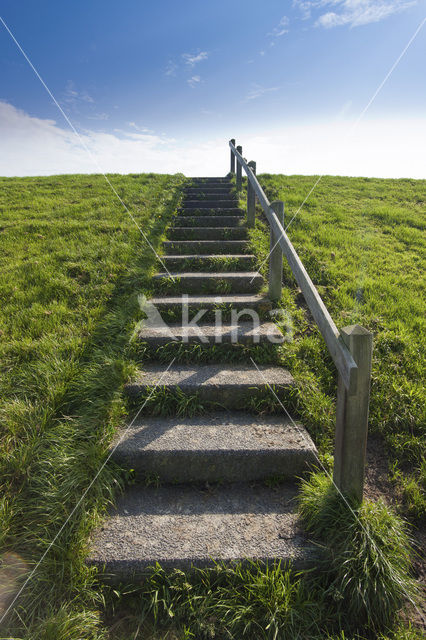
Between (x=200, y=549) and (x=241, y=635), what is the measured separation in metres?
0.44

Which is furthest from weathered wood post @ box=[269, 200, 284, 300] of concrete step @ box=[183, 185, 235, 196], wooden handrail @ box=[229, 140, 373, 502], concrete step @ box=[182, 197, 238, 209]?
concrete step @ box=[183, 185, 235, 196]

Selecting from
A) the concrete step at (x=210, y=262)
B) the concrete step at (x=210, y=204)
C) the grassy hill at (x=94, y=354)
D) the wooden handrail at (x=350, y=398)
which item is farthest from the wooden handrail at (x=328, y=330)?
the concrete step at (x=210, y=204)

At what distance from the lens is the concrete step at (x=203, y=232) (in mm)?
6262

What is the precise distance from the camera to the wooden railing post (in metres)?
1.87

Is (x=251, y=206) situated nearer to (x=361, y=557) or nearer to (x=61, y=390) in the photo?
(x=61, y=390)

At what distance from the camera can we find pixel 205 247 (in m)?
5.79

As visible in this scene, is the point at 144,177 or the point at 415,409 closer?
the point at 415,409

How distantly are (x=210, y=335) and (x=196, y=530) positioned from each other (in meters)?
1.90

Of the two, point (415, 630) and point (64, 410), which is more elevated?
point (64, 410)

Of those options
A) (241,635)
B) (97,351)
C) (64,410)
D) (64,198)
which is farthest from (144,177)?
(241,635)

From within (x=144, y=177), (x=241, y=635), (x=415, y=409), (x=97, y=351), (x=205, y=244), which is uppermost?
(x=144, y=177)

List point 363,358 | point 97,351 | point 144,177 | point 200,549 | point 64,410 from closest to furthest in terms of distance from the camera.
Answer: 1. point 363,358
2. point 200,549
3. point 64,410
4. point 97,351
5. point 144,177

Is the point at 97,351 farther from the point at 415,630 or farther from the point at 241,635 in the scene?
the point at 415,630

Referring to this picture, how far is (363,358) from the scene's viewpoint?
6.17 feet
